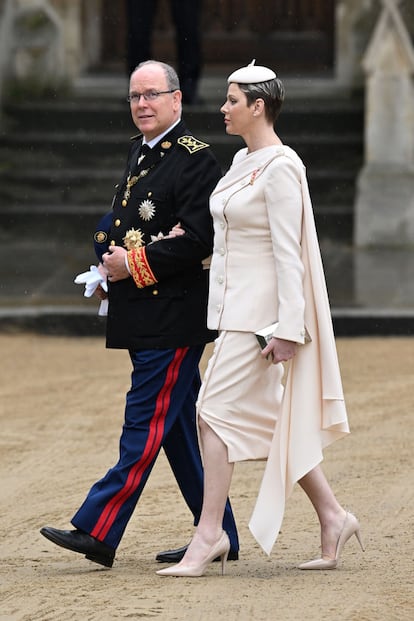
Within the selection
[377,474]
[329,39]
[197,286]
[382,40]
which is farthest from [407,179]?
[197,286]

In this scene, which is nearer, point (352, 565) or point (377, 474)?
point (352, 565)

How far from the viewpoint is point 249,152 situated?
5.50 meters

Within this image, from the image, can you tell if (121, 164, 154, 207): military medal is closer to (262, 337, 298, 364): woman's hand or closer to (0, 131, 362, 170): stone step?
(262, 337, 298, 364): woman's hand

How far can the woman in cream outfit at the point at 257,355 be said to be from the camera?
539 cm

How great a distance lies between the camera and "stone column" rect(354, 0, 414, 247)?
44.3 feet

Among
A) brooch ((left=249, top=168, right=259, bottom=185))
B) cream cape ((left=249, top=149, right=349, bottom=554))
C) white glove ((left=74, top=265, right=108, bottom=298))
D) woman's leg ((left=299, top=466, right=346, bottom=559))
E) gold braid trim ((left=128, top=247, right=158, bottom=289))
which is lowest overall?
woman's leg ((left=299, top=466, right=346, bottom=559))

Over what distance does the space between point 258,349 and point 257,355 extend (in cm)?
2

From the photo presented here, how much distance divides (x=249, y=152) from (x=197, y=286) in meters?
0.51

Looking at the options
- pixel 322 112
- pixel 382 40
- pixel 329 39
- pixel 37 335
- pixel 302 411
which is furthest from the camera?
pixel 329 39

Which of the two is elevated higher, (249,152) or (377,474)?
(249,152)

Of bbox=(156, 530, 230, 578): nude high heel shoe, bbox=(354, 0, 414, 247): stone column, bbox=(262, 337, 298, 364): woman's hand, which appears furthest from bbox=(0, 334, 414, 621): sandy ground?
bbox=(354, 0, 414, 247): stone column

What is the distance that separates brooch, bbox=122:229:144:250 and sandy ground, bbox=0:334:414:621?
111cm

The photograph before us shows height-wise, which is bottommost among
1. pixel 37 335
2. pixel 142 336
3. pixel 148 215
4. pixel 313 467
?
pixel 37 335

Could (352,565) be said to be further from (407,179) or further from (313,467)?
(407,179)
